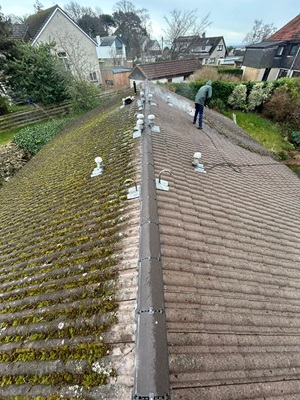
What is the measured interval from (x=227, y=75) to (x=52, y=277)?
32154 millimetres

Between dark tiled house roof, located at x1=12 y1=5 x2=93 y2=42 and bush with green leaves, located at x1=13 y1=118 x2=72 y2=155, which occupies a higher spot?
dark tiled house roof, located at x1=12 y1=5 x2=93 y2=42

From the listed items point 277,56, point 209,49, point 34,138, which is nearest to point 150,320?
point 34,138

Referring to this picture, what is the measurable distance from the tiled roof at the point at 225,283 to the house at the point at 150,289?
2 centimetres

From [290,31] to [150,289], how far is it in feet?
127

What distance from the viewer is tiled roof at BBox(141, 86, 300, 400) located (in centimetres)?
185

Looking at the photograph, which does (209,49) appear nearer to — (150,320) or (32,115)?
(32,115)

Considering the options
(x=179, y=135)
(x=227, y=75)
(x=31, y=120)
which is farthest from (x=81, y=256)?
(x=227, y=75)

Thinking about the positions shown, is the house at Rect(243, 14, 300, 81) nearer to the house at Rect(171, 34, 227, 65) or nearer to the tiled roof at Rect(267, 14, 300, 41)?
the tiled roof at Rect(267, 14, 300, 41)

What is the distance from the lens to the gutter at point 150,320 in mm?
1396

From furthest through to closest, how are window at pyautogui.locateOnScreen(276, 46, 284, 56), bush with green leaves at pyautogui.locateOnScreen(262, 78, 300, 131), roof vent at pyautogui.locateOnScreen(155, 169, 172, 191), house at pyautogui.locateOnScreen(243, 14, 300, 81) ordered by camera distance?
window at pyautogui.locateOnScreen(276, 46, 284, 56), house at pyautogui.locateOnScreen(243, 14, 300, 81), bush with green leaves at pyautogui.locateOnScreen(262, 78, 300, 131), roof vent at pyautogui.locateOnScreen(155, 169, 172, 191)

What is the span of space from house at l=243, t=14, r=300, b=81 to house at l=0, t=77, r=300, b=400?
3105 centimetres

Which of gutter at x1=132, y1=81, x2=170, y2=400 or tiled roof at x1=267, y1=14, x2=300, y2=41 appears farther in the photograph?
tiled roof at x1=267, y1=14, x2=300, y2=41

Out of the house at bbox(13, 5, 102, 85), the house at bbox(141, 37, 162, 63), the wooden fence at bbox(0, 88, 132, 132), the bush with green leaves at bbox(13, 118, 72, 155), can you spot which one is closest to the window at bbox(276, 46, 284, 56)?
A: the wooden fence at bbox(0, 88, 132, 132)

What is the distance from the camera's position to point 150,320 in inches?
68.7
